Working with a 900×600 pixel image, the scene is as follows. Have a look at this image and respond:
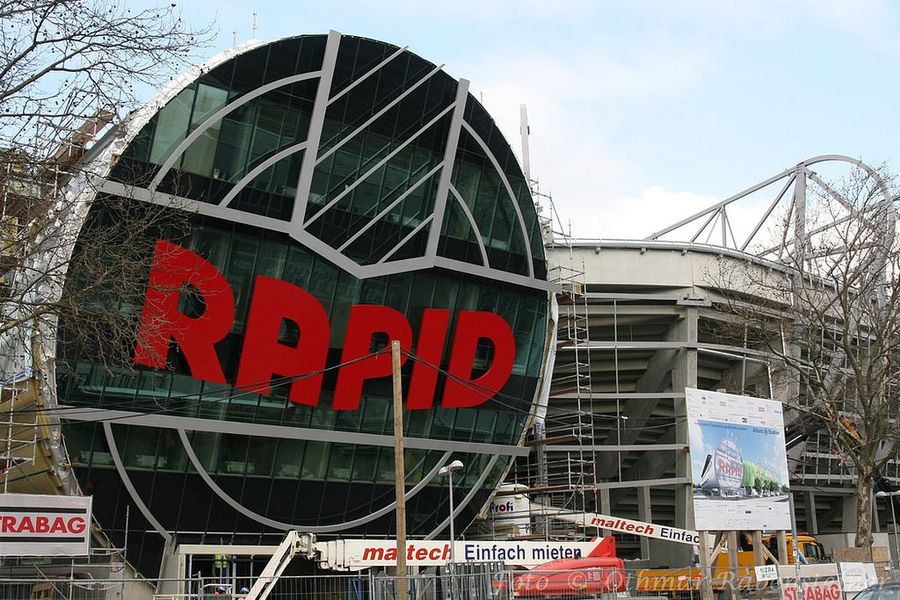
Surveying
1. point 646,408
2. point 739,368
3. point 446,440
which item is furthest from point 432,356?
point 739,368

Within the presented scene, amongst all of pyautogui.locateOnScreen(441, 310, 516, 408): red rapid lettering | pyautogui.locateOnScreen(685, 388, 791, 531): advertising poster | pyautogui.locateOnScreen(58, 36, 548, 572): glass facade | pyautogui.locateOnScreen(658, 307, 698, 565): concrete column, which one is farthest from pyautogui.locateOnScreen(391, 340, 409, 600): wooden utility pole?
pyautogui.locateOnScreen(658, 307, 698, 565): concrete column

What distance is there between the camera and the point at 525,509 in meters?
37.2

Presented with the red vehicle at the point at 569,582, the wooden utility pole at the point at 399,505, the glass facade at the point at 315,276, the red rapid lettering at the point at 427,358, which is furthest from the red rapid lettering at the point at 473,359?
the wooden utility pole at the point at 399,505

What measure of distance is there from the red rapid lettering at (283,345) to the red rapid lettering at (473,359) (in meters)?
5.20

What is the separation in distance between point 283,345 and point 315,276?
2341 mm

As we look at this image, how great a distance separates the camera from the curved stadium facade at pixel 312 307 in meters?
27.6

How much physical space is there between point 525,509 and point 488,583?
585 inches

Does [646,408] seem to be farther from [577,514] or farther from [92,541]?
[92,541]

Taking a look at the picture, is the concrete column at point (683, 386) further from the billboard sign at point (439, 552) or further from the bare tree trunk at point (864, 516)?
the billboard sign at point (439, 552)

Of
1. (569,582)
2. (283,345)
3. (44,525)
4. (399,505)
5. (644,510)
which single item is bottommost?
(569,582)

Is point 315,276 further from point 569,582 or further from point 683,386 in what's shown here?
point 683,386

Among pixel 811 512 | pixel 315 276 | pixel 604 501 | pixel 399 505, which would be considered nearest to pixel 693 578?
pixel 399 505

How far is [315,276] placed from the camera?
3083 cm

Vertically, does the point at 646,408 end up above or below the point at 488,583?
above
